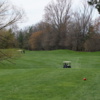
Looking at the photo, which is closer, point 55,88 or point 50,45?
point 55,88

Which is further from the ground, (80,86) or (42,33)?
(42,33)

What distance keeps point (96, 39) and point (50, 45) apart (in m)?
12.3

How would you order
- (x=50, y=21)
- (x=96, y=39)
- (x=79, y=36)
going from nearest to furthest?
(x=96, y=39)
(x=79, y=36)
(x=50, y=21)

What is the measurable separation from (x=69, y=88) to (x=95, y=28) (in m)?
40.5

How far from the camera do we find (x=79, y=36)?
4747 cm

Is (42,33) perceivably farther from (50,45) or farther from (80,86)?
(80,86)

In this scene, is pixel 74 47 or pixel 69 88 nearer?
pixel 69 88

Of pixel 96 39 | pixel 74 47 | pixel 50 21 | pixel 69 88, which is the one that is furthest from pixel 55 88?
pixel 50 21

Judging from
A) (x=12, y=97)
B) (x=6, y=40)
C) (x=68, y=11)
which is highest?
(x=68, y=11)

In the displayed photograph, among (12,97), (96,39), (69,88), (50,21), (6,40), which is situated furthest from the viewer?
(50,21)

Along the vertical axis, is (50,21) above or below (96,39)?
above

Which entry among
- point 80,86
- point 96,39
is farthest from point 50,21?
point 80,86

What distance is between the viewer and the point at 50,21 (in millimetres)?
51375

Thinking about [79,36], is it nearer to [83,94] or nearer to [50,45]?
[50,45]
